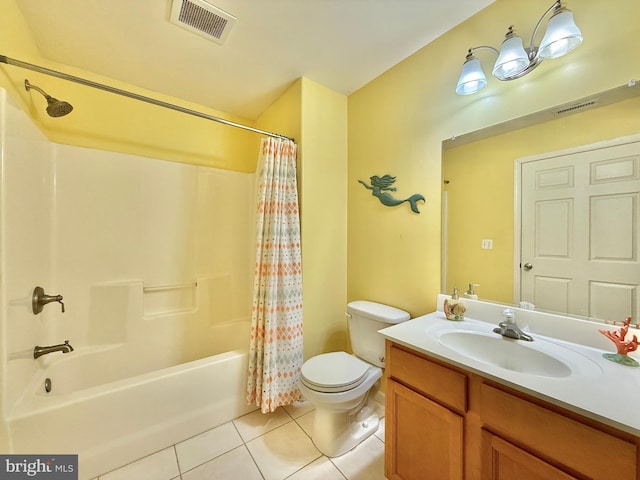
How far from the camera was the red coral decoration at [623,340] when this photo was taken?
0.84 meters

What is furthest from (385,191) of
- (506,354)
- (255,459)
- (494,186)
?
(255,459)

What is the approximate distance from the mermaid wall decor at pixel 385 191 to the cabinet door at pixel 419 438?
3.48ft

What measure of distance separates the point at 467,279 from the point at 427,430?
766 millimetres

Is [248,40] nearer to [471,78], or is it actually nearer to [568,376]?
[471,78]

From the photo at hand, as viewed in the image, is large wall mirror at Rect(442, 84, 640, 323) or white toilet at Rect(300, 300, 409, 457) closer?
large wall mirror at Rect(442, 84, 640, 323)

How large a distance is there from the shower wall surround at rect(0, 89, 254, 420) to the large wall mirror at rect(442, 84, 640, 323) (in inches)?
70.6

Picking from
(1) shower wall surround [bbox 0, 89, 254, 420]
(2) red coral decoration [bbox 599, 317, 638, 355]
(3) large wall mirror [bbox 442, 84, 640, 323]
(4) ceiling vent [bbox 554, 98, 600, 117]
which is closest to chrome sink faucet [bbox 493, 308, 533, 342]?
→ (3) large wall mirror [bbox 442, 84, 640, 323]

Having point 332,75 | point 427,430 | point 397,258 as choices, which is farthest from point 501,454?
point 332,75

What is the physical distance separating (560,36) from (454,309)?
1.23 m

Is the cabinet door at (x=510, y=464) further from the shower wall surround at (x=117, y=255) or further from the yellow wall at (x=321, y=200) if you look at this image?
the shower wall surround at (x=117, y=255)

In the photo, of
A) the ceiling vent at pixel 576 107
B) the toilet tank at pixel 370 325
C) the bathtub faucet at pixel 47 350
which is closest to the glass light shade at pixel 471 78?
the ceiling vent at pixel 576 107

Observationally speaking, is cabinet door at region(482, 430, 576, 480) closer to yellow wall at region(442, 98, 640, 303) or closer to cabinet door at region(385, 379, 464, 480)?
cabinet door at region(385, 379, 464, 480)

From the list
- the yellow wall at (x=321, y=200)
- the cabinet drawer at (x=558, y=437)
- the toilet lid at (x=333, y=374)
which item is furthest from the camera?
the yellow wall at (x=321, y=200)

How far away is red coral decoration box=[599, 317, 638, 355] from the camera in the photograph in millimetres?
842
